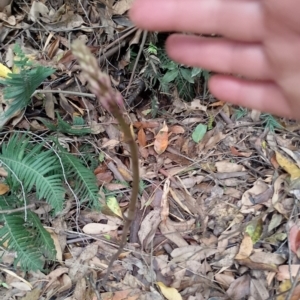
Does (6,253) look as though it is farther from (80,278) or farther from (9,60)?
(9,60)

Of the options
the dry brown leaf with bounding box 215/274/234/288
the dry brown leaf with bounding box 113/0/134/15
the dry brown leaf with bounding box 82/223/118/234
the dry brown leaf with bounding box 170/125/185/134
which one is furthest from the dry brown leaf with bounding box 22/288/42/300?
the dry brown leaf with bounding box 113/0/134/15

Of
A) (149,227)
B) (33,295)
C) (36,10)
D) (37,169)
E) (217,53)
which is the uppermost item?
(217,53)

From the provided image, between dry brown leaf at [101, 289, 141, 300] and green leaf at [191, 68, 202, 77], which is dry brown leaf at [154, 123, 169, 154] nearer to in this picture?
green leaf at [191, 68, 202, 77]

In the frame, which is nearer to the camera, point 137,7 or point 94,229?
point 137,7

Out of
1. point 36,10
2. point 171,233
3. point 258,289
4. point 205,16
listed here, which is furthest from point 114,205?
point 36,10

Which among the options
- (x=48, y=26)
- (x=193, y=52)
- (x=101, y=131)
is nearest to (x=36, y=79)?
(x=101, y=131)

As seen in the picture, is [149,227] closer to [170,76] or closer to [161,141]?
[161,141]

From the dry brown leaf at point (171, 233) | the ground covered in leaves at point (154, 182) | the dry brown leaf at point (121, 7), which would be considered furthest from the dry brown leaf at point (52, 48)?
the dry brown leaf at point (171, 233)
